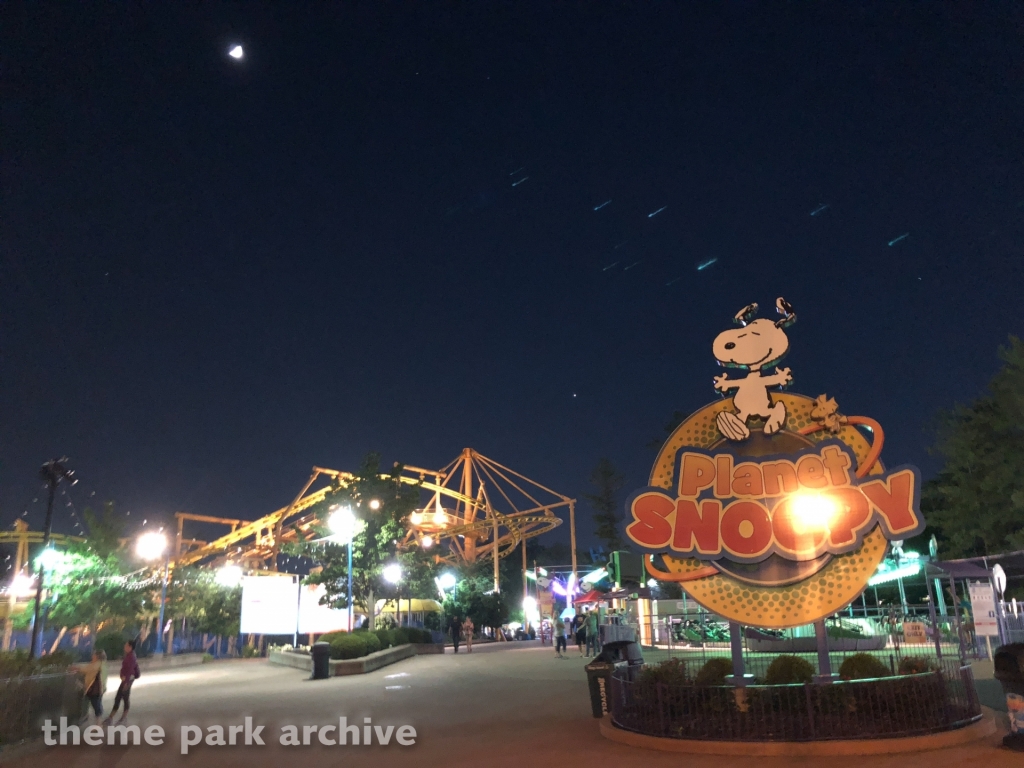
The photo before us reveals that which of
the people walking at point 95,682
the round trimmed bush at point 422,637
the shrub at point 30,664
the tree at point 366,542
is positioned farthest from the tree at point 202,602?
the shrub at point 30,664

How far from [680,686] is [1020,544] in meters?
27.4

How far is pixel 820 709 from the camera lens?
379 inches

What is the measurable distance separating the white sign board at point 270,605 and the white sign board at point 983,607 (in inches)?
1014

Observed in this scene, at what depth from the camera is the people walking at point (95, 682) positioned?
45.6 ft

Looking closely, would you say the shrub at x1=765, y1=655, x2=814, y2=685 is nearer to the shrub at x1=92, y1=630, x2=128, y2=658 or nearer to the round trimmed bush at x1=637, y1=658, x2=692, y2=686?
the round trimmed bush at x1=637, y1=658, x2=692, y2=686

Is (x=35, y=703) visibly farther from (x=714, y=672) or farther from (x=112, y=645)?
(x=112, y=645)

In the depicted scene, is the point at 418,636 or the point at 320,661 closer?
the point at 320,661

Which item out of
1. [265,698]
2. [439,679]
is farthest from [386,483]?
[265,698]

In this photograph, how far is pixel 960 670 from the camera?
1027cm

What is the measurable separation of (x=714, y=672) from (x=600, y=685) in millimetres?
2286

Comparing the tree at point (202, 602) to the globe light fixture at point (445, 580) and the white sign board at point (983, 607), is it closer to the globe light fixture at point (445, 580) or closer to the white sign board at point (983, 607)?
the globe light fixture at point (445, 580)

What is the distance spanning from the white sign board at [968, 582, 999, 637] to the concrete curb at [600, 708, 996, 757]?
416 inches

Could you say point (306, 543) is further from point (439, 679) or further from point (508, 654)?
point (439, 679)

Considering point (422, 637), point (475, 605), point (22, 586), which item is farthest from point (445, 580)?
point (22, 586)
